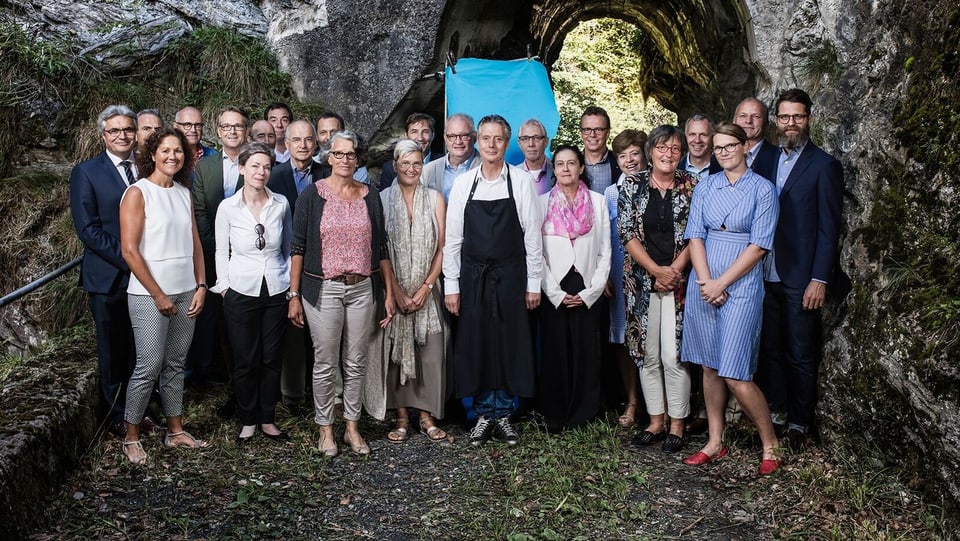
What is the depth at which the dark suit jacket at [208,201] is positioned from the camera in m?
5.13

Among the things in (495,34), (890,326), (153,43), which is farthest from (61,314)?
(890,326)

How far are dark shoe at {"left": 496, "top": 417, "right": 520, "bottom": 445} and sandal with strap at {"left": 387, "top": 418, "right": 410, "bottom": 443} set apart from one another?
585mm

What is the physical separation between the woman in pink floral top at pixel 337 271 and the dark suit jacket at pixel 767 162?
229 cm

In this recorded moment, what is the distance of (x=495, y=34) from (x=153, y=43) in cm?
347

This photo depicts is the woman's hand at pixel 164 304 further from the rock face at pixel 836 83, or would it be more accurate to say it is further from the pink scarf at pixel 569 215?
the rock face at pixel 836 83

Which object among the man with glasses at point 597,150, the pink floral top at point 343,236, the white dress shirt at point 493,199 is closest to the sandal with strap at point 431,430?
the white dress shirt at point 493,199

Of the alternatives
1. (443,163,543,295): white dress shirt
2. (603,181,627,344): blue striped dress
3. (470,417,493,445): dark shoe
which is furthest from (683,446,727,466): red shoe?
(443,163,543,295): white dress shirt

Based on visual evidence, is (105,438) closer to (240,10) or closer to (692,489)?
(692,489)

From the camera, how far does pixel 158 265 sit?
438 centimetres

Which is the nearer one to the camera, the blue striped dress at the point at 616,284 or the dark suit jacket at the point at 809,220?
the dark suit jacket at the point at 809,220

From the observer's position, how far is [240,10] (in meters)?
8.06

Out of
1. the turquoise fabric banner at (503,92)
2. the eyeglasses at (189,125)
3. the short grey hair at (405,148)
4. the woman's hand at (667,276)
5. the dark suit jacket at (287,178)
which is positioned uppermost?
the turquoise fabric banner at (503,92)

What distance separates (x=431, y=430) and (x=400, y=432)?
20 cm

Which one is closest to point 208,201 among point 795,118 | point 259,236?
point 259,236
